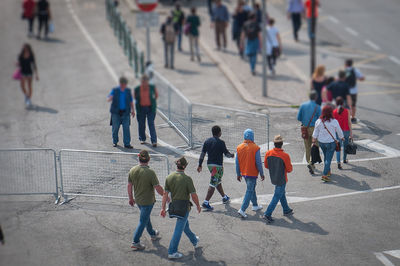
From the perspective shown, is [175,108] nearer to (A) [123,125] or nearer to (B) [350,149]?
(A) [123,125]

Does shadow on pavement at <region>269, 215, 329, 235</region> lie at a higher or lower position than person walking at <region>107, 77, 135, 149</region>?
lower

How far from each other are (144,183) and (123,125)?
5.03m

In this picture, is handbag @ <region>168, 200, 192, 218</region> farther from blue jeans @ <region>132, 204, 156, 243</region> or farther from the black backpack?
the black backpack

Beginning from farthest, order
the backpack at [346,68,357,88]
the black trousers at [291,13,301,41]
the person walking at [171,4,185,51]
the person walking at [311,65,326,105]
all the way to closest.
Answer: the black trousers at [291,13,301,41], the person walking at [171,4,185,51], the backpack at [346,68,357,88], the person walking at [311,65,326,105]

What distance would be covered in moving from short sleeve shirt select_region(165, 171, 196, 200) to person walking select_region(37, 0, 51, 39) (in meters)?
20.1

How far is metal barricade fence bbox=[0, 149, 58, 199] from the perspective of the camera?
44.8 ft

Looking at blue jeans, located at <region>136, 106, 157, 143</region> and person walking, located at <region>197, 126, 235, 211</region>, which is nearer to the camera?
person walking, located at <region>197, 126, 235, 211</region>

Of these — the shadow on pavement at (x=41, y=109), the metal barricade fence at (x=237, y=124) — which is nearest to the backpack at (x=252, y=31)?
the shadow on pavement at (x=41, y=109)

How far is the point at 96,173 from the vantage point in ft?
44.4

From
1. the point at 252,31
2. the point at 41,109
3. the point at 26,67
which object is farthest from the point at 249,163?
the point at 252,31

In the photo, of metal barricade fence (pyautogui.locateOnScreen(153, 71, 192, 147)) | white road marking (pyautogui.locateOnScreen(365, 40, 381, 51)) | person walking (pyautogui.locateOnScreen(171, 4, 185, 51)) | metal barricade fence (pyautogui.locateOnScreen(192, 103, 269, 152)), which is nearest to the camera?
metal barricade fence (pyautogui.locateOnScreen(192, 103, 269, 152))

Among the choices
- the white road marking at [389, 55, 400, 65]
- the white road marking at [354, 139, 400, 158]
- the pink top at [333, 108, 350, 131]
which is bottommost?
the white road marking at [354, 139, 400, 158]

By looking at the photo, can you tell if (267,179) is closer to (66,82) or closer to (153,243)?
(153,243)

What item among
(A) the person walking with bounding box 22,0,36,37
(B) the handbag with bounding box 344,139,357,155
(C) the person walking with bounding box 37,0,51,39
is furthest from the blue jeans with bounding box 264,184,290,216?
(A) the person walking with bounding box 22,0,36,37
